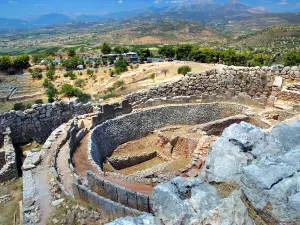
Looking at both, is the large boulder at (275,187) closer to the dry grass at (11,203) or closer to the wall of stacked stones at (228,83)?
the dry grass at (11,203)

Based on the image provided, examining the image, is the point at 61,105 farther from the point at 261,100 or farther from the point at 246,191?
the point at 246,191

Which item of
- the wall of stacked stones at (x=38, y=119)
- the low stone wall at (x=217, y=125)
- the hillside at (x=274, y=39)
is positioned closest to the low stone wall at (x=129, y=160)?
the low stone wall at (x=217, y=125)

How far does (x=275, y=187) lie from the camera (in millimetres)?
5059

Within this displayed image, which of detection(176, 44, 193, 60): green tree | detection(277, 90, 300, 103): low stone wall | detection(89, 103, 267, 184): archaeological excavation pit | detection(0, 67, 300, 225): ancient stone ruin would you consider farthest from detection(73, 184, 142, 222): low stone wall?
detection(176, 44, 193, 60): green tree

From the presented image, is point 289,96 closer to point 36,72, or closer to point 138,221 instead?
point 138,221

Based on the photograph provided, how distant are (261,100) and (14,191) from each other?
14110mm

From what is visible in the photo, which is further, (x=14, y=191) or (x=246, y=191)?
(x=14, y=191)

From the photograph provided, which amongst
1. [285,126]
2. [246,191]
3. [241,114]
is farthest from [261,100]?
[246,191]

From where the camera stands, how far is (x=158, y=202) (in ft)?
20.0

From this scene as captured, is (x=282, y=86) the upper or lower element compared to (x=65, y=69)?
upper

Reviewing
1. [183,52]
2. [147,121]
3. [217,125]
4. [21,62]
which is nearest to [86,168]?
[147,121]

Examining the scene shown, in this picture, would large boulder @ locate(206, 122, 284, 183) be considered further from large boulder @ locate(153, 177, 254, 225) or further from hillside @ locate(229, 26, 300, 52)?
hillside @ locate(229, 26, 300, 52)

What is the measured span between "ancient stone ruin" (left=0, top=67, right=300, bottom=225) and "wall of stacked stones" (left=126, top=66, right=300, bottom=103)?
64 mm

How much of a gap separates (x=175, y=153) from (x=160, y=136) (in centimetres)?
133
